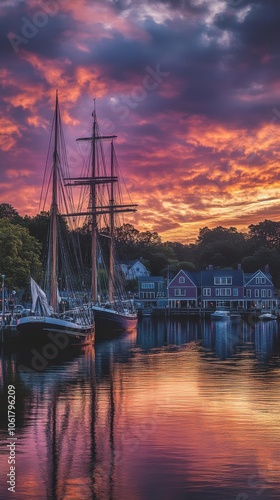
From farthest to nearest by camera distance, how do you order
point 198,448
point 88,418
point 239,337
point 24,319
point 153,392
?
point 239,337 < point 24,319 < point 153,392 < point 88,418 < point 198,448

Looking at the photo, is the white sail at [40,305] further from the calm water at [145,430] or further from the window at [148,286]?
the window at [148,286]

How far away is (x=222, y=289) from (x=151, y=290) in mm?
20723

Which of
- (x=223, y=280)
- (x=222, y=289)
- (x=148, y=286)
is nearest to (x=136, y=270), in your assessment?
(x=148, y=286)

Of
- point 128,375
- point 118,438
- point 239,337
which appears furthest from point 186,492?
point 239,337

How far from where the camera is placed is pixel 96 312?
87.4m

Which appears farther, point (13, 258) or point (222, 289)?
point (222, 289)

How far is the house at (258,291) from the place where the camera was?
15900cm

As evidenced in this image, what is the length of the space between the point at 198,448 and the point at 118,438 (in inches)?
133

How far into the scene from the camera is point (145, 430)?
28.1m

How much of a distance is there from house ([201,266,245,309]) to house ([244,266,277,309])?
56.6 inches

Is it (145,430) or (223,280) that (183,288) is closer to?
(223,280)

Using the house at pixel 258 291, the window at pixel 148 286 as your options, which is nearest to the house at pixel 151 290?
the window at pixel 148 286

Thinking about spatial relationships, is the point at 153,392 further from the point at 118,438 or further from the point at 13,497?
the point at 13,497

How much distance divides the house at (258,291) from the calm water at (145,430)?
107 metres
